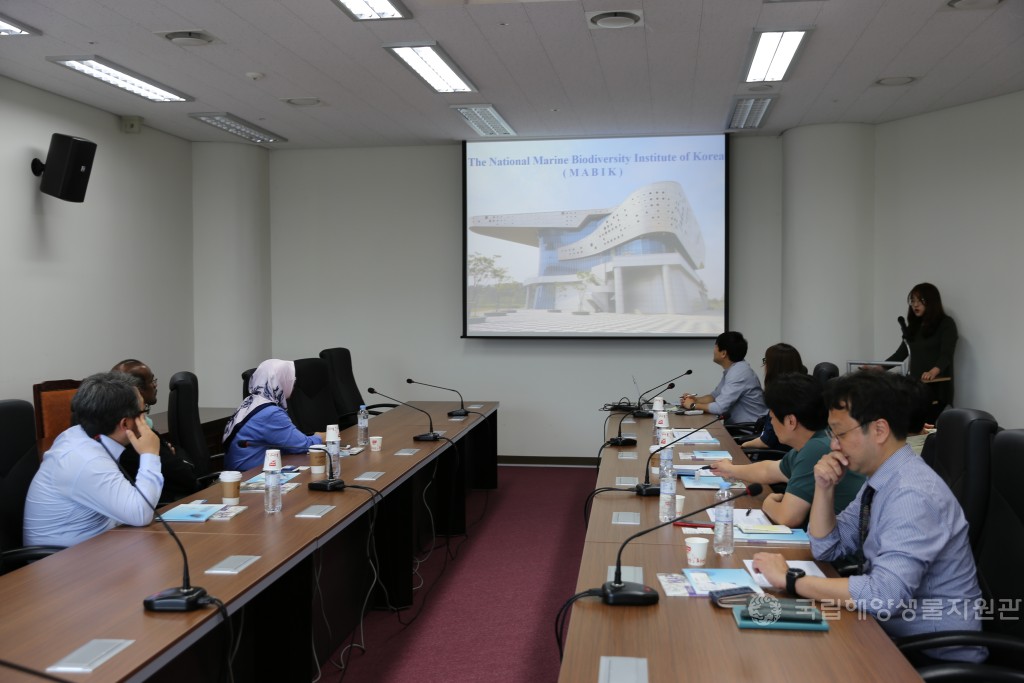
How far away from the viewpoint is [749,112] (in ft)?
20.7

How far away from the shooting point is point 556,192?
7.43 m

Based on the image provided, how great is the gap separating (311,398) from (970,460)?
4.18 meters

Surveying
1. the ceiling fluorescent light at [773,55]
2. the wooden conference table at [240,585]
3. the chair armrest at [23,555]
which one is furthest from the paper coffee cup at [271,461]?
the ceiling fluorescent light at [773,55]

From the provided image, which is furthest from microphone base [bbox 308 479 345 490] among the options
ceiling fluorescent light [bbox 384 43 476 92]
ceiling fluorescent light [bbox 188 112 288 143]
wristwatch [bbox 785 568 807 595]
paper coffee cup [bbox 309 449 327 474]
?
ceiling fluorescent light [bbox 188 112 288 143]

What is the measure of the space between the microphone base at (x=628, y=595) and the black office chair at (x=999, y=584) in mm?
587

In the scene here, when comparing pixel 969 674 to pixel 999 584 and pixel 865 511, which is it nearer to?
pixel 865 511

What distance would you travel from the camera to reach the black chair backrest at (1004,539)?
221cm

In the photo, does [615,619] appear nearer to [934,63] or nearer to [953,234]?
[934,63]

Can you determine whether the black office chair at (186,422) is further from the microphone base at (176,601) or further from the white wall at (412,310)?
the white wall at (412,310)

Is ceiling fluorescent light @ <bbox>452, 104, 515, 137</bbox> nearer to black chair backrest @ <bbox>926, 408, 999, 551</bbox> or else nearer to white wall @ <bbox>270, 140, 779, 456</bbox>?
white wall @ <bbox>270, 140, 779, 456</bbox>

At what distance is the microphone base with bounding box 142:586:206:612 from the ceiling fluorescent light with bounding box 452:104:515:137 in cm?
465

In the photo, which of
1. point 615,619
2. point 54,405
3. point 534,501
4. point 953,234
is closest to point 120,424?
point 615,619

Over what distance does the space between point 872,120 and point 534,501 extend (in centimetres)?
400

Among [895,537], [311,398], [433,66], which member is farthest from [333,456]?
[433,66]
